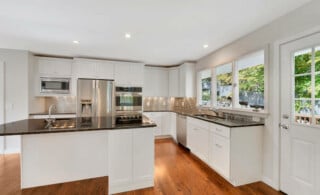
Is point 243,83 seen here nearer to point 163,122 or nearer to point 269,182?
point 269,182

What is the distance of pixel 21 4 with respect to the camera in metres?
1.89

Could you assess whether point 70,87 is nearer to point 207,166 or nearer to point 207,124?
point 207,124

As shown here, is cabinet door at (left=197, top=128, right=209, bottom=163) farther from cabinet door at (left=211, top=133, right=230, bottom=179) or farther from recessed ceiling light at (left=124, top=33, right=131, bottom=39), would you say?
recessed ceiling light at (left=124, top=33, right=131, bottom=39)

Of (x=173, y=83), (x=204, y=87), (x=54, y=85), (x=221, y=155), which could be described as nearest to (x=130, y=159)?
(x=221, y=155)

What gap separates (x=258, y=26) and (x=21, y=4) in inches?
129

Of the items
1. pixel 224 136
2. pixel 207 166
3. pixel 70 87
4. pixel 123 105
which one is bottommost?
pixel 207 166

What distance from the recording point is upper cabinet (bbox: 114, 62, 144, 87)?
14.9 ft

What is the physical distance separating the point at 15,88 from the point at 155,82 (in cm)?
373

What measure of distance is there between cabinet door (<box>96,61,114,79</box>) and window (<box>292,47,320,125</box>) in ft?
13.1

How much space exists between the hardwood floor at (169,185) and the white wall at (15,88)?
723 mm

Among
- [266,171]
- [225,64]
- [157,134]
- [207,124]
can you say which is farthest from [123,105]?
[266,171]

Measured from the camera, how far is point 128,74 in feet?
15.2

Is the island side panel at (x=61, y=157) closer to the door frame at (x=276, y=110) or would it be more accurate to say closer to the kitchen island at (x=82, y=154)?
the kitchen island at (x=82, y=154)

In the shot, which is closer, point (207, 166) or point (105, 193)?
point (105, 193)
